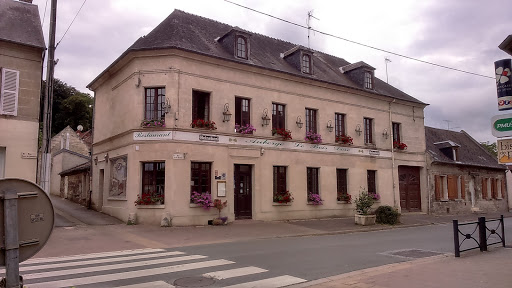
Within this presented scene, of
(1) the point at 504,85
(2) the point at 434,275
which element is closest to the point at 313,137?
(2) the point at 434,275

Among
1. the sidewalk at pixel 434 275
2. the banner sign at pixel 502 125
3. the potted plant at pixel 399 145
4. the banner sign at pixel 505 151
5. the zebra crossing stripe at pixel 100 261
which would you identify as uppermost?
the potted plant at pixel 399 145

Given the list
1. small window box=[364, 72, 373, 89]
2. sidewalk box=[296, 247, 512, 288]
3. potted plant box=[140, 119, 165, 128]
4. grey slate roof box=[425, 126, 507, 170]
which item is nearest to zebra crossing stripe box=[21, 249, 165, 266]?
sidewalk box=[296, 247, 512, 288]

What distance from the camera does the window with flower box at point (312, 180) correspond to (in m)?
20.8

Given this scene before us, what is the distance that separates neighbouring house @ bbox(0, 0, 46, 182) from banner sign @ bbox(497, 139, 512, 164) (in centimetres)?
1318

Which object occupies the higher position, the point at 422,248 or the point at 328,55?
the point at 328,55

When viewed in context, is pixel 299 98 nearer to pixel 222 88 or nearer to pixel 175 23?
pixel 222 88

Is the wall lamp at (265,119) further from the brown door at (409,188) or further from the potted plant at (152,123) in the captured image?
the brown door at (409,188)

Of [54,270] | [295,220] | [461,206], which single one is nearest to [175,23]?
[295,220]

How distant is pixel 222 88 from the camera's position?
18125 mm

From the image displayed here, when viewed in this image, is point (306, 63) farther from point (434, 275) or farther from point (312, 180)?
point (434, 275)

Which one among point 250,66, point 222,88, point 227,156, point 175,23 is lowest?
point 227,156

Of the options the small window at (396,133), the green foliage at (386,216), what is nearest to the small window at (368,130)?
the small window at (396,133)

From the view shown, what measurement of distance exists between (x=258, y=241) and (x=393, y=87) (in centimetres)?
1904

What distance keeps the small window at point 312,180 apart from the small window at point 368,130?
462 cm
